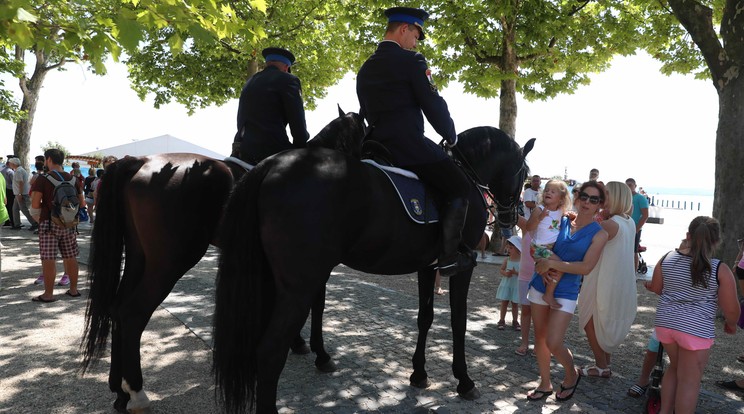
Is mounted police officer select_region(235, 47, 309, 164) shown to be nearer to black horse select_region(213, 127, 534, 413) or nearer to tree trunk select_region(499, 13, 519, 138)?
black horse select_region(213, 127, 534, 413)

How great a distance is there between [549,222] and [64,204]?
6.32 meters

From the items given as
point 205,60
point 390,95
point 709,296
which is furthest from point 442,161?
point 205,60

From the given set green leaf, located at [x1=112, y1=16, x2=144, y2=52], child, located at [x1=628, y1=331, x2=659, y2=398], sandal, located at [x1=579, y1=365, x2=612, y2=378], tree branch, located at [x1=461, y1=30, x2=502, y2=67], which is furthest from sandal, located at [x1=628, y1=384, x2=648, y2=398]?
tree branch, located at [x1=461, y1=30, x2=502, y2=67]

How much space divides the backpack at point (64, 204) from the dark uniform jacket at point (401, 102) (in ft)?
16.6

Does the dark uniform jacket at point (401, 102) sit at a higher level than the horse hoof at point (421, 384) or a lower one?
higher

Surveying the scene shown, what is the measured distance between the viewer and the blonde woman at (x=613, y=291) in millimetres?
4875

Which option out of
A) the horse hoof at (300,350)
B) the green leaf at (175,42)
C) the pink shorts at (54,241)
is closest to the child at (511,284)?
the horse hoof at (300,350)

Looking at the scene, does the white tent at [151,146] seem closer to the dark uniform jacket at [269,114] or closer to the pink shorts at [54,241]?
the pink shorts at [54,241]

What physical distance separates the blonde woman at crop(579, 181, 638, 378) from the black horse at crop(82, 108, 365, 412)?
8.83ft

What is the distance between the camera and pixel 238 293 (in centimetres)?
308

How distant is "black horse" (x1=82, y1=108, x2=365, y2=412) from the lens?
3.68 metres

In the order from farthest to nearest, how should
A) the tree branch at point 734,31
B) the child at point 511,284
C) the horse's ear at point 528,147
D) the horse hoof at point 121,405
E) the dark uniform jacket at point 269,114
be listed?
the tree branch at point 734,31 → the child at point 511,284 → the horse's ear at point 528,147 → the dark uniform jacket at point 269,114 → the horse hoof at point 121,405

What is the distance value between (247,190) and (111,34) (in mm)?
1969

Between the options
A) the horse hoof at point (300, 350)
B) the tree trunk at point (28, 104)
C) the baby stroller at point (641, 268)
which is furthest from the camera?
the tree trunk at point (28, 104)
